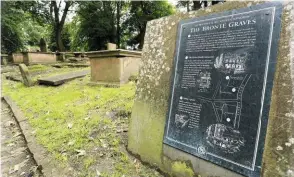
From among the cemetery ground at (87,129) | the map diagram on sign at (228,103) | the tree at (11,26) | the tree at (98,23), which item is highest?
the tree at (98,23)

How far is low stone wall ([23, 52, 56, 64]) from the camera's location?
13.2 m

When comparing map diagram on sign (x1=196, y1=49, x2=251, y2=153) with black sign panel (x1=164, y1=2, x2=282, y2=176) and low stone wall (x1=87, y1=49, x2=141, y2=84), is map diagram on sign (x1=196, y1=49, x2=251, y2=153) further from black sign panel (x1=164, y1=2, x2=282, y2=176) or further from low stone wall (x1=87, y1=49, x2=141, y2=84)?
low stone wall (x1=87, y1=49, x2=141, y2=84)

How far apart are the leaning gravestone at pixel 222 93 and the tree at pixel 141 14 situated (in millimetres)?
22781

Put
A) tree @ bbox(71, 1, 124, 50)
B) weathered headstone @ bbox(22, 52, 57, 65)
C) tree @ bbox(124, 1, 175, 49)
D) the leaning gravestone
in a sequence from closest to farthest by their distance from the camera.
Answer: the leaning gravestone, weathered headstone @ bbox(22, 52, 57, 65), tree @ bbox(71, 1, 124, 50), tree @ bbox(124, 1, 175, 49)

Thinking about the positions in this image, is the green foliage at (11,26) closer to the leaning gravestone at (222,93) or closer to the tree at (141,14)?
the tree at (141,14)

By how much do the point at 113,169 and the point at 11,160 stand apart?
163cm

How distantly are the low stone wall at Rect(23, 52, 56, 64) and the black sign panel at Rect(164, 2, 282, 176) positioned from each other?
13629mm

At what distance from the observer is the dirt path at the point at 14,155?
252 cm

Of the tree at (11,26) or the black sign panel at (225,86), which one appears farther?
the tree at (11,26)

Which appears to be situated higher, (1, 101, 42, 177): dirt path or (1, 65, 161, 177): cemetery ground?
(1, 65, 161, 177): cemetery ground

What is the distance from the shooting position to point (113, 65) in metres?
5.96

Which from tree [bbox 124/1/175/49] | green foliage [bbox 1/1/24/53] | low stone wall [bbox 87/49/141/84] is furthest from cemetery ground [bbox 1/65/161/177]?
tree [bbox 124/1/175/49]

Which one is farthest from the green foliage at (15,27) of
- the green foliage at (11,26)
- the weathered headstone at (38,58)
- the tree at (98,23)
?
the tree at (98,23)

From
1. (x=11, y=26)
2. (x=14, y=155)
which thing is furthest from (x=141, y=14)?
(x=14, y=155)
